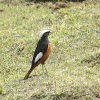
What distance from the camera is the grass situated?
7.68 meters

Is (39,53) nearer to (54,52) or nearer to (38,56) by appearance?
(38,56)

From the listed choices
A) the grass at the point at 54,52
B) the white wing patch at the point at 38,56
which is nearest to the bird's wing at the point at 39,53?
the white wing patch at the point at 38,56

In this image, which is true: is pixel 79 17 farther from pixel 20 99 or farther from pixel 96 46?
pixel 20 99

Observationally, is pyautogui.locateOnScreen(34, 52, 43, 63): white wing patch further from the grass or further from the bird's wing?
the grass

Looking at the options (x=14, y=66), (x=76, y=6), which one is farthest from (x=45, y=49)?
(x=76, y=6)

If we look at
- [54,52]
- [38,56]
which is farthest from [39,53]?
→ [54,52]

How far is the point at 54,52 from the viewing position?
42.2 ft

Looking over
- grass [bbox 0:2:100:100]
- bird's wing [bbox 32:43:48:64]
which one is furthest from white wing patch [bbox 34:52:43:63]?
grass [bbox 0:2:100:100]

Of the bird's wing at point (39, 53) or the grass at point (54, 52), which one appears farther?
the bird's wing at point (39, 53)

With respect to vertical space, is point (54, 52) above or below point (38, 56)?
below

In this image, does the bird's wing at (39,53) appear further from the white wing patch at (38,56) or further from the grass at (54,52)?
the grass at (54,52)

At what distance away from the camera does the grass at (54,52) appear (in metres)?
7.68

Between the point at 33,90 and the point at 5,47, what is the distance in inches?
242

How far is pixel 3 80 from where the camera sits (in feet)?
30.9
